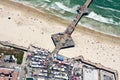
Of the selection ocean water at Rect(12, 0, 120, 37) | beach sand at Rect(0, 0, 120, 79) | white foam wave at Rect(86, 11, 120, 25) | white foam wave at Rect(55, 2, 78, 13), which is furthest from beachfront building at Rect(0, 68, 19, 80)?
white foam wave at Rect(86, 11, 120, 25)

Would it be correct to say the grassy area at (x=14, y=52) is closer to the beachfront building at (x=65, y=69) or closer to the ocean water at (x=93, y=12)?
the beachfront building at (x=65, y=69)

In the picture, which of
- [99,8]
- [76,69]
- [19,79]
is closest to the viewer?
[19,79]

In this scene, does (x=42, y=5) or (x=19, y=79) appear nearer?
(x=19, y=79)

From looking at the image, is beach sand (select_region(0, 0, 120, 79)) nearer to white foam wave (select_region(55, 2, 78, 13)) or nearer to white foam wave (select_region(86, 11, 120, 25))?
white foam wave (select_region(55, 2, 78, 13))

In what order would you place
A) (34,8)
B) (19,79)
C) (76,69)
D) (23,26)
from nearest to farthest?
(19,79), (76,69), (23,26), (34,8)

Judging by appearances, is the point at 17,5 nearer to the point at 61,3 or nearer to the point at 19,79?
the point at 61,3

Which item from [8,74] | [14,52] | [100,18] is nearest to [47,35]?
[14,52]

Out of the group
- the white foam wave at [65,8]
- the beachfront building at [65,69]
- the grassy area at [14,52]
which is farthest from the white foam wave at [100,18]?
the grassy area at [14,52]

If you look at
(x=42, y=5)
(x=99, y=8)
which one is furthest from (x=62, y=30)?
(x=99, y=8)
